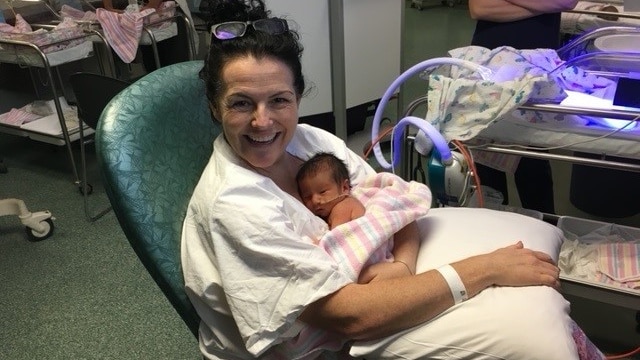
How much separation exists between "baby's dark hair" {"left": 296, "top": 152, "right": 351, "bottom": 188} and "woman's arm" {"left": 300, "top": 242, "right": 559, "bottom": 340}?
1.09 ft

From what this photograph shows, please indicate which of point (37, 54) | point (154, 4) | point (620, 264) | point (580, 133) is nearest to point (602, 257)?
point (620, 264)

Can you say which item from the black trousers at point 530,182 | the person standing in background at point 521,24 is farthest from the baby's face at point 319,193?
the black trousers at point 530,182

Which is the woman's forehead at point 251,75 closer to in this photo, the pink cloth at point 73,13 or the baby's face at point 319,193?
the baby's face at point 319,193

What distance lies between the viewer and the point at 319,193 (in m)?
1.21

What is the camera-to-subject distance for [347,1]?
2658 mm

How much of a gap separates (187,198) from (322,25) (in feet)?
5.85

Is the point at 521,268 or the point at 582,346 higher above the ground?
the point at 521,268

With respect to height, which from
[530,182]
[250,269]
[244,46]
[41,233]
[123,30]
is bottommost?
[41,233]

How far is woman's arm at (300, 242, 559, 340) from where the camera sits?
0.92 m

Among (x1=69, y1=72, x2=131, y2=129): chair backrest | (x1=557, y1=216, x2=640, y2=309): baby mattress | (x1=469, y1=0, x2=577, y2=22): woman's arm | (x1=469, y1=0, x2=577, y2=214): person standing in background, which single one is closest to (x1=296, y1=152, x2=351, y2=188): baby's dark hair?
(x1=557, y1=216, x2=640, y2=309): baby mattress

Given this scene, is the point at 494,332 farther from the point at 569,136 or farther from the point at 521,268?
the point at 569,136

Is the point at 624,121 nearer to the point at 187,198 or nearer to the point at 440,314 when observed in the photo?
the point at 440,314

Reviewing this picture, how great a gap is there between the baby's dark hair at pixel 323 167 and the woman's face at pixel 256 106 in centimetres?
15

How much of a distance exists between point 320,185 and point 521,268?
451 millimetres
